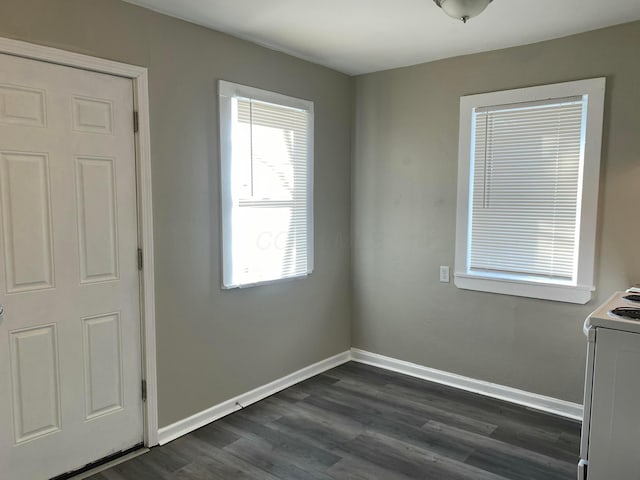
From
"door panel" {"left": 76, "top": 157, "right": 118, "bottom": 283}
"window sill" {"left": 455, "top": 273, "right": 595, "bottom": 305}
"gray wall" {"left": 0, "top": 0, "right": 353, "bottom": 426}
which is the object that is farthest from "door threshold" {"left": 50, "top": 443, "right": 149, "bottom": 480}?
"window sill" {"left": 455, "top": 273, "right": 595, "bottom": 305}

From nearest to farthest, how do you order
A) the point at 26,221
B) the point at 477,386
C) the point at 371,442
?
the point at 26,221 < the point at 371,442 < the point at 477,386

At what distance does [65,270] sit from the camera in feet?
7.70

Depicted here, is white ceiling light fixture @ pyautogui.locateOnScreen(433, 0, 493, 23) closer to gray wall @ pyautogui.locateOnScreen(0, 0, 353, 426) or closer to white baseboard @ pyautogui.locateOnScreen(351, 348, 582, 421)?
gray wall @ pyautogui.locateOnScreen(0, 0, 353, 426)

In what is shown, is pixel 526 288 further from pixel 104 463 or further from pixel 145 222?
pixel 104 463

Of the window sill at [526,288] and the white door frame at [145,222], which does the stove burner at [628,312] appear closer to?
the window sill at [526,288]

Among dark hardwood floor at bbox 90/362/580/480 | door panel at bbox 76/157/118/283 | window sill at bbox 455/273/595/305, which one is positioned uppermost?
door panel at bbox 76/157/118/283

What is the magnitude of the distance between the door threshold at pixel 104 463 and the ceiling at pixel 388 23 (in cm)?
253

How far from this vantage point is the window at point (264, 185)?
3080mm

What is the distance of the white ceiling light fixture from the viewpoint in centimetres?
206

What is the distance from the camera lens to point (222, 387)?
10.4 feet

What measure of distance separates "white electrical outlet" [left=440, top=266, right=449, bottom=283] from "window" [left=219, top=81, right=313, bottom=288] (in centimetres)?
107

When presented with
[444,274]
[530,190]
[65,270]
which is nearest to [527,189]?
[530,190]

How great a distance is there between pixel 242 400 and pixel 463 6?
2798mm

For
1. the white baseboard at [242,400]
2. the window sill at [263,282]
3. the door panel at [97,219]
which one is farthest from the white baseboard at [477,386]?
the door panel at [97,219]
